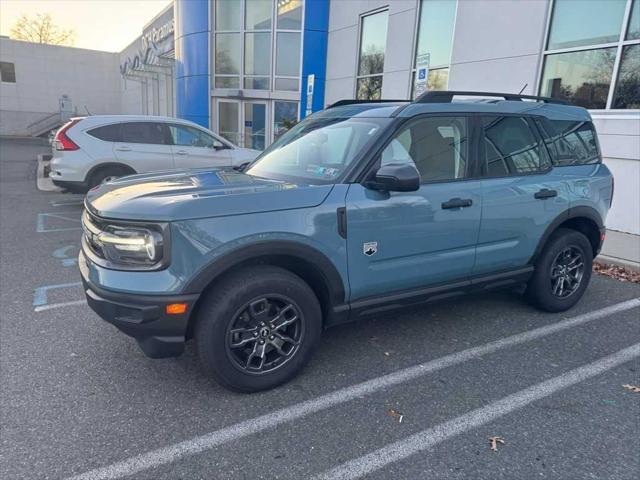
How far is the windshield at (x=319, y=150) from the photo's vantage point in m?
3.31

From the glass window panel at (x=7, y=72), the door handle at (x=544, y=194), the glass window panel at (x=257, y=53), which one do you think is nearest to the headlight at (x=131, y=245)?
the door handle at (x=544, y=194)

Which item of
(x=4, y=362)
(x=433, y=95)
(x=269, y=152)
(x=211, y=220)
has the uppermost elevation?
(x=433, y=95)

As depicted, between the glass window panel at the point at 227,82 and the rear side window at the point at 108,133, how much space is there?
10.2m

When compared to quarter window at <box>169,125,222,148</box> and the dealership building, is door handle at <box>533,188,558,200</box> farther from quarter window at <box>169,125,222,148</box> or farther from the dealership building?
quarter window at <box>169,125,222,148</box>

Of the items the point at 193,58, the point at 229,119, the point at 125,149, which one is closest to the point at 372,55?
the point at 229,119

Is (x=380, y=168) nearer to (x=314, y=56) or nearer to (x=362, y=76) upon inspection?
(x=362, y=76)

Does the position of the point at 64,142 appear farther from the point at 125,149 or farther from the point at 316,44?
the point at 316,44

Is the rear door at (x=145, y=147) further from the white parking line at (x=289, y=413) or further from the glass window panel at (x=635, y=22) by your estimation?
the glass window panel at (x=635, y=22)

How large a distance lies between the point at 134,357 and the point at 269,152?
2.01 metres

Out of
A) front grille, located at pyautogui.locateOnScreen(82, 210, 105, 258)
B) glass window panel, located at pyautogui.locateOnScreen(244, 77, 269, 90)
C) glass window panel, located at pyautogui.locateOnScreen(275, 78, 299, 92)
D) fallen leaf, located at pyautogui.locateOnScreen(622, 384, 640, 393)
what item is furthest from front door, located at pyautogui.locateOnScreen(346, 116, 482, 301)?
glass window panel, located at pyautogui.locateOnScreen(244, 77, 269, 90)

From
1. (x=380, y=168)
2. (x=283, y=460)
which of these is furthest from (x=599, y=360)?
(x=283, y=460)

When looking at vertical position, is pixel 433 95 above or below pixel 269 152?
above

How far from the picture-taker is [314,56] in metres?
15.8

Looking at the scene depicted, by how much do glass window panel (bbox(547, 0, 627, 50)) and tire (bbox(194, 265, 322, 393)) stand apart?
7916 millimetres
